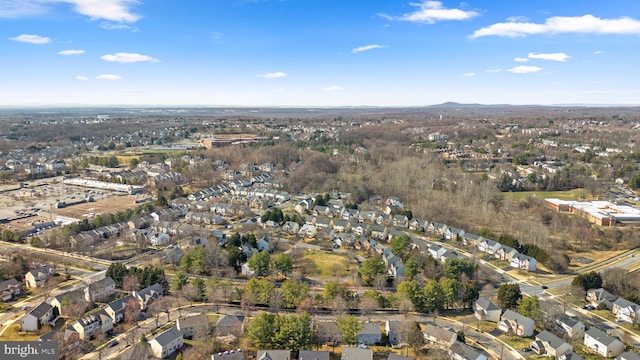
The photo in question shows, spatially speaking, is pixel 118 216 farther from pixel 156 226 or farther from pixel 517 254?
pixel 517 254

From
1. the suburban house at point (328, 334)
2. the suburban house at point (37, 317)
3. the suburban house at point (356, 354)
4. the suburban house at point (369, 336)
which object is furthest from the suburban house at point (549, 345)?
the suburban house at point (37, 317)

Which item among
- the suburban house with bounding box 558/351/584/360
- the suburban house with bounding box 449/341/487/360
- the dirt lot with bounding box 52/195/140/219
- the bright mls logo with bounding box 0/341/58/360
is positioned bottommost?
the suburban house with bounding box 558/351/584/360

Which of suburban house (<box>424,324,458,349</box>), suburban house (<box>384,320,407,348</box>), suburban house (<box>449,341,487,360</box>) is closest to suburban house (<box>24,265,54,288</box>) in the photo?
suburban house (<box>384,320,407,348</box>)

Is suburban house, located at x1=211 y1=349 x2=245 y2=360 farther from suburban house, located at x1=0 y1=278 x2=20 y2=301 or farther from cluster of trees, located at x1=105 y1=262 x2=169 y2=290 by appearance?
suburban house, located at x1=0 y1=278 x2=20 y2=301

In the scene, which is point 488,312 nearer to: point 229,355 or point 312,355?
point 312,355

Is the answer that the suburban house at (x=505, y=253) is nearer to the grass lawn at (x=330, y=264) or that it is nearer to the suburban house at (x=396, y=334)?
the grass lawn at (x=330, y=264)

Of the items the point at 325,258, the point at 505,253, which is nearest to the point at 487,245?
the point at 505,253
